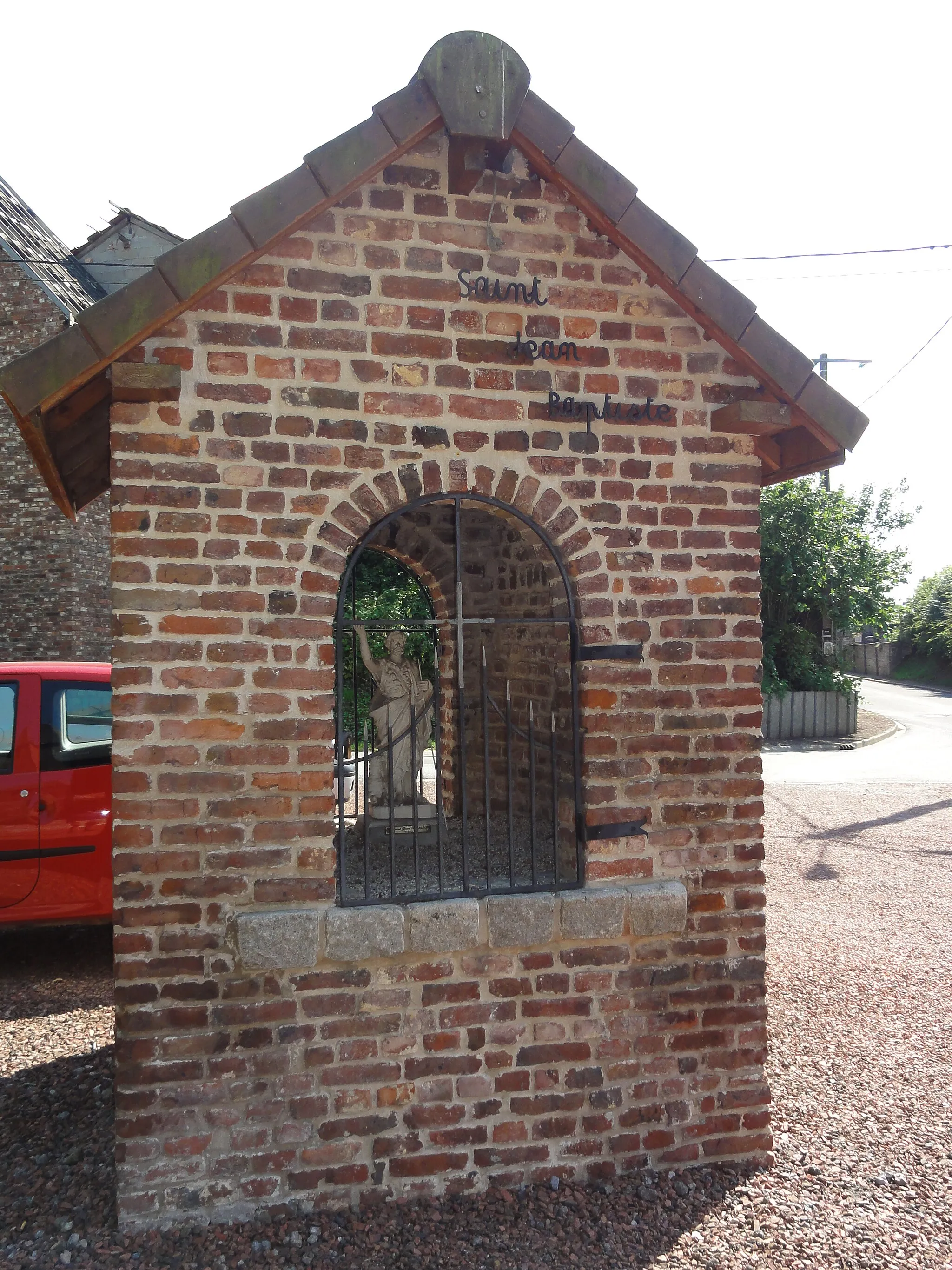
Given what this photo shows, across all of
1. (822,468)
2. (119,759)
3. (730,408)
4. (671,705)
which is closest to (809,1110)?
(671,705)

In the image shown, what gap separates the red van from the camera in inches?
214

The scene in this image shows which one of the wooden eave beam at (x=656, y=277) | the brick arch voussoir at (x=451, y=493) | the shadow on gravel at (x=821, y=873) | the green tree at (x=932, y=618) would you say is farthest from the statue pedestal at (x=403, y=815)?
the green tree at (x=932, y=618)

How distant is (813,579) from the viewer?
62.9 ft

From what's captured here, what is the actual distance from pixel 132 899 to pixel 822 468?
3.33m

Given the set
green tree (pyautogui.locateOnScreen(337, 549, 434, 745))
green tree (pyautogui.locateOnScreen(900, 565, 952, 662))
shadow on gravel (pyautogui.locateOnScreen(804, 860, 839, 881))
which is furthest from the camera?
green tree (pyautogui.locateOnScreen(900, 565, 952, 662))

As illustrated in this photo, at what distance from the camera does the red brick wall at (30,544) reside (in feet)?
42.7

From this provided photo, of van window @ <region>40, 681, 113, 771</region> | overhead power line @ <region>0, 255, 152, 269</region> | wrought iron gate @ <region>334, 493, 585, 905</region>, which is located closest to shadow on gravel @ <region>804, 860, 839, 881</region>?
wrought iron gate @ <region>334, 493, 585, 905</region>

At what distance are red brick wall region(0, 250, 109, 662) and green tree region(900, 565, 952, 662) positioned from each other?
2992cm

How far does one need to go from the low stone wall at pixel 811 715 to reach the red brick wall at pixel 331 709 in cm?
1642

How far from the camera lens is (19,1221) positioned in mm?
3244

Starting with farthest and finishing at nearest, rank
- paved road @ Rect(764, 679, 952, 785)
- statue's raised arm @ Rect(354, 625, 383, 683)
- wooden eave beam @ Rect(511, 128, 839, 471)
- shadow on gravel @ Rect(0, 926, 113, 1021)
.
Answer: paved road @ Rect(764, 679, 952, 785), shadow on gravel @ Rect(0, 926, 113, 1021), statue's raised arm @ Rect(354, 625, 383, 683), wooden eave beam @ Rect(511, 128, 839, 471)

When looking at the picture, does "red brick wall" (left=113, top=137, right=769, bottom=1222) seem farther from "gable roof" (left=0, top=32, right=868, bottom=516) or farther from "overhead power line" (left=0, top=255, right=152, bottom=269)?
"overhead power line" (left=0, top=255, right=152, bottom=269)

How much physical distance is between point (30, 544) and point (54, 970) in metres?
8.81

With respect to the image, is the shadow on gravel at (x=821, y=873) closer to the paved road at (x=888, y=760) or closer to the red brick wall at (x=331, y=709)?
the paved road at (x=888, y=760)
